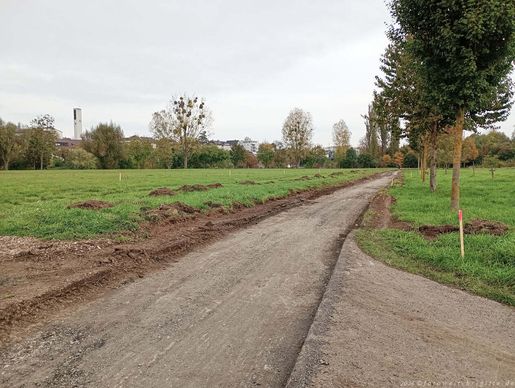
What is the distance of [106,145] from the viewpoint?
238ft

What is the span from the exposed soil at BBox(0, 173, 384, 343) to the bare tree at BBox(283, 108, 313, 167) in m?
74.4

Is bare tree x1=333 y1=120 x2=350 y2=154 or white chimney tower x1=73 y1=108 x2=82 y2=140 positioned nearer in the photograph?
bare tree x1=333 y1=120 x2=350 y2=154

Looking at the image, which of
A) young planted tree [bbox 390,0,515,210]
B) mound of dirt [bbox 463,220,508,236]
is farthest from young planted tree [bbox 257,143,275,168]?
mound of dirt [bbox 463,220,508,236]

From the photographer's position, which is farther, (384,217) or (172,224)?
(384,217)

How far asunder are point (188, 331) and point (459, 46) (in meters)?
12.2

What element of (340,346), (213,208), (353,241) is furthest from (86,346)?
(213,208)

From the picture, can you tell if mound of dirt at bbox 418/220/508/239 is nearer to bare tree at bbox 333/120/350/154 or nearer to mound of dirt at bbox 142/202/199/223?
Result: mound of dirt at bbox 142/202/199/223

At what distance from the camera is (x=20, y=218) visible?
10586 millimetres

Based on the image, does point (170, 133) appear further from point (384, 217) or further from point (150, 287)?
point (150, 287)

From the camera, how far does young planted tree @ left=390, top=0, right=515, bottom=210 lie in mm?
11016

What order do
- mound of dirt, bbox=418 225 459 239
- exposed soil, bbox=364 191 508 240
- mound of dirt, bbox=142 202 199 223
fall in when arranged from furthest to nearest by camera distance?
mound of dirt, bbox=142 202 199 223 → mound of dirt, bbox=418 225 459 239 → exposed soil, bbox=364 191 508 240

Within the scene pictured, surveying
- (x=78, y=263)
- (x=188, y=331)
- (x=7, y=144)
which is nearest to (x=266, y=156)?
(x=7, y=144)

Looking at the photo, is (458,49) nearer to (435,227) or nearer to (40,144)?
(435,227)

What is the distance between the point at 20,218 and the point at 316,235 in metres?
8.45
